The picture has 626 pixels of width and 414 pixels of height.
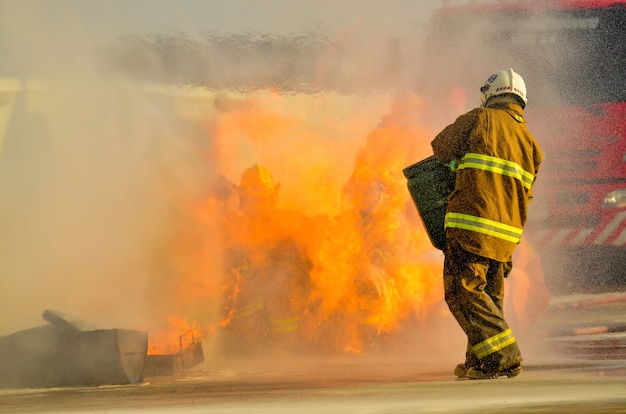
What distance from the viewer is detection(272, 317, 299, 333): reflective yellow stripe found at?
299 inches

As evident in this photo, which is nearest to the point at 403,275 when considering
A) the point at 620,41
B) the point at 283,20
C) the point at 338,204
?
the point at 338,204

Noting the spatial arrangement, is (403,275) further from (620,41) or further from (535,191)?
(620,41)

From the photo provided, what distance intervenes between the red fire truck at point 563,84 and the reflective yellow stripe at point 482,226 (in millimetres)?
3657

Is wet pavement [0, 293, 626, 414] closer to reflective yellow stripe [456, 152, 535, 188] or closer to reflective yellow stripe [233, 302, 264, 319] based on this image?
reflective yellow stripe [233, 302, 264, 319]

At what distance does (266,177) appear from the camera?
326 inches

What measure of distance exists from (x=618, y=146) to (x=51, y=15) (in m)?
5.50

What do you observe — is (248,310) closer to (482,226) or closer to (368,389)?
(368,389)

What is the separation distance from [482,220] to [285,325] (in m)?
2.65

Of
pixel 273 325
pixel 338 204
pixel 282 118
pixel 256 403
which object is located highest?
pixel 282 118

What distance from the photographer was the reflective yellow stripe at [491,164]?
5445 millimetres

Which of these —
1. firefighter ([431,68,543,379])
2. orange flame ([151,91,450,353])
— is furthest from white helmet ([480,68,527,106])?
orange flame ([151,91,450,353])

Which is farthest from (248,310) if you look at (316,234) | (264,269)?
(316,234)

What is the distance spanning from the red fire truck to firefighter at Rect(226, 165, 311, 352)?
2.01 meters

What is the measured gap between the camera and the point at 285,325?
7613mm
